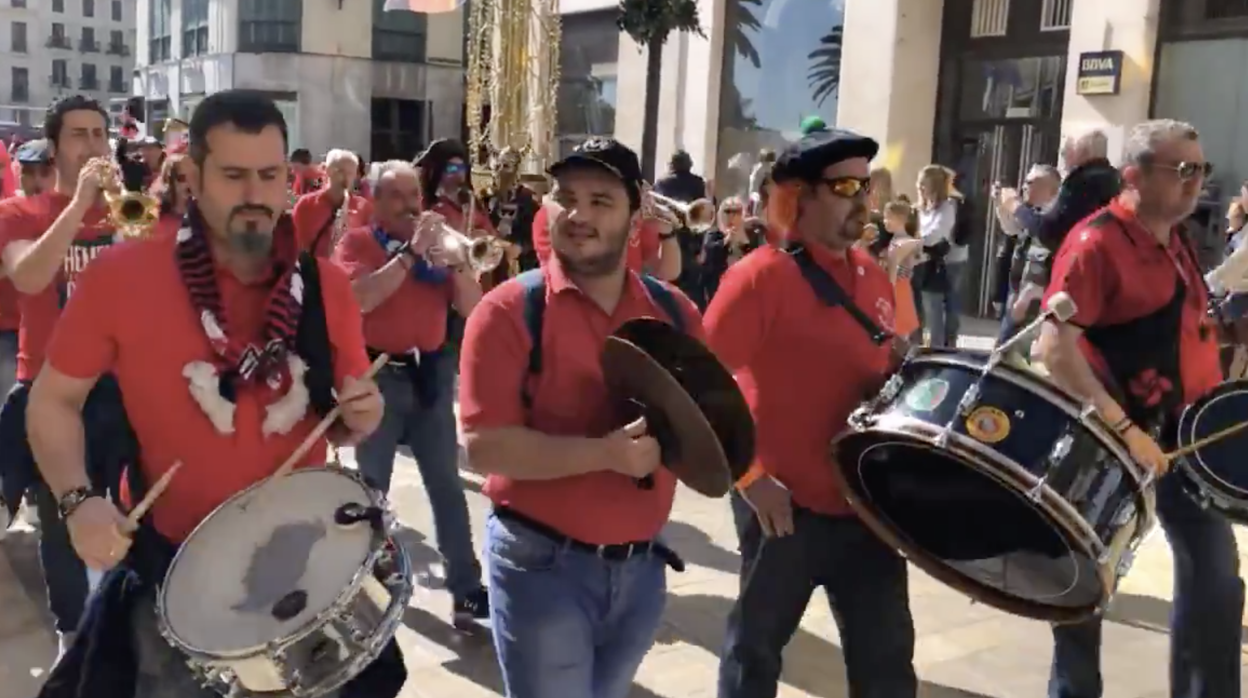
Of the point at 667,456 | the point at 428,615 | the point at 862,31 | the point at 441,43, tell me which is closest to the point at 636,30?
the point at 862,31

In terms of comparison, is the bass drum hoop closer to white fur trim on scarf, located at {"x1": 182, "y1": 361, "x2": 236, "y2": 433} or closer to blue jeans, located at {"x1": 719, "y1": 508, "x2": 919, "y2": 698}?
white fur trim on scarf, located at {"x1": 182, "y1": 361, "x2": 236, "y2": 433}

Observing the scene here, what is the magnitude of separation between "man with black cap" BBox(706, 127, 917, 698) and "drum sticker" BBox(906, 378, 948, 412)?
0.27 m

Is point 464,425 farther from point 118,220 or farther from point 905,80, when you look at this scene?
point 905,80

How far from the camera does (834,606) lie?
339 cm

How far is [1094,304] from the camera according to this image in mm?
3803

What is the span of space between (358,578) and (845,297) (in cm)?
153

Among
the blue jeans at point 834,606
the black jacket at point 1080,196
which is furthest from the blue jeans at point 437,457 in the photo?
the black jacket at point 1080,196

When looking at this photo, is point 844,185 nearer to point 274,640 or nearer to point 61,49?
point 274,640

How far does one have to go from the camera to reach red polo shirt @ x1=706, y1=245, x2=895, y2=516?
3275 mm

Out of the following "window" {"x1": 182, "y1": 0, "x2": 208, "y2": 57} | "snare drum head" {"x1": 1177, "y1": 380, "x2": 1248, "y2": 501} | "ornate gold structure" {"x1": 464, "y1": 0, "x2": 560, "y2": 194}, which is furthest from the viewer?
"window" {"x1": 182, "y1": 0, "x2": 208, "y2": 57}

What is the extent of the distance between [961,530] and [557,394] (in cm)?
116

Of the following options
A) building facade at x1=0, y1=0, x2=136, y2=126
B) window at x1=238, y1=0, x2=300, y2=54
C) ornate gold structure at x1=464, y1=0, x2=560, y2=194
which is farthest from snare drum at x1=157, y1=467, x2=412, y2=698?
building facade at x1=0, y1=0, x2=136, y2=126

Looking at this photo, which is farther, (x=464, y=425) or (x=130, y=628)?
(x=464, y=425)

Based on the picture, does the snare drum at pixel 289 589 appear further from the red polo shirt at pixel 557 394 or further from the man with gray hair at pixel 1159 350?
the man with gray hair at pixel 1159 350
